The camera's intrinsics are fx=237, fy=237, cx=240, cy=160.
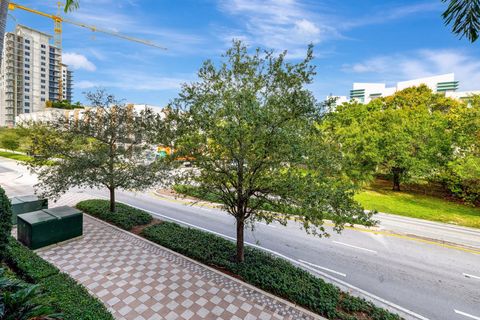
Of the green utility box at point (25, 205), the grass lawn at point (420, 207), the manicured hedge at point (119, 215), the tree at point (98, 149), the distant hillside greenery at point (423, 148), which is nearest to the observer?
the tree at point (98, 149)

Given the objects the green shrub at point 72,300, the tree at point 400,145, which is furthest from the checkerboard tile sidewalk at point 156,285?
the tree at point 400,145

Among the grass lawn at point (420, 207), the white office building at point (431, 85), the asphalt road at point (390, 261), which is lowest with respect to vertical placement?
the asphalt road at point (390, 261)

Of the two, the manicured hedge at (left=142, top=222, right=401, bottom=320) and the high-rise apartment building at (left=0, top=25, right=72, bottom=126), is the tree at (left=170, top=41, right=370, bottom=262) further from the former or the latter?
the high-rise apartment building at (left=0, top=25, right=72, bottom=126)

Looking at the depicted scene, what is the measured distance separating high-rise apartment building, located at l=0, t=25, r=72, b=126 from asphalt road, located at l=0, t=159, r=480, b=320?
9815cm

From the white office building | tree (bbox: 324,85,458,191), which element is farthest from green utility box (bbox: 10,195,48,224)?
the white office building

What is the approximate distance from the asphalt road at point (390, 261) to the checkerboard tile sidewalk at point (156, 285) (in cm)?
235

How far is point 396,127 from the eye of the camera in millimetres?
23953

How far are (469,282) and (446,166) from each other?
53.1 feet

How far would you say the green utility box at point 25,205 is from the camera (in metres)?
11.1

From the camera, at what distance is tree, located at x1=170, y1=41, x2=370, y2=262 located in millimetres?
5789

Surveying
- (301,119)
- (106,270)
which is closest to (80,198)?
(106,270)

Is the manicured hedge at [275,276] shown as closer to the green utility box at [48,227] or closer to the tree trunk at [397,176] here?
the green utility box at [48,227]

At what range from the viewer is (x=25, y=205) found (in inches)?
444

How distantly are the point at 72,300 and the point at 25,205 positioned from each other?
8745mm
